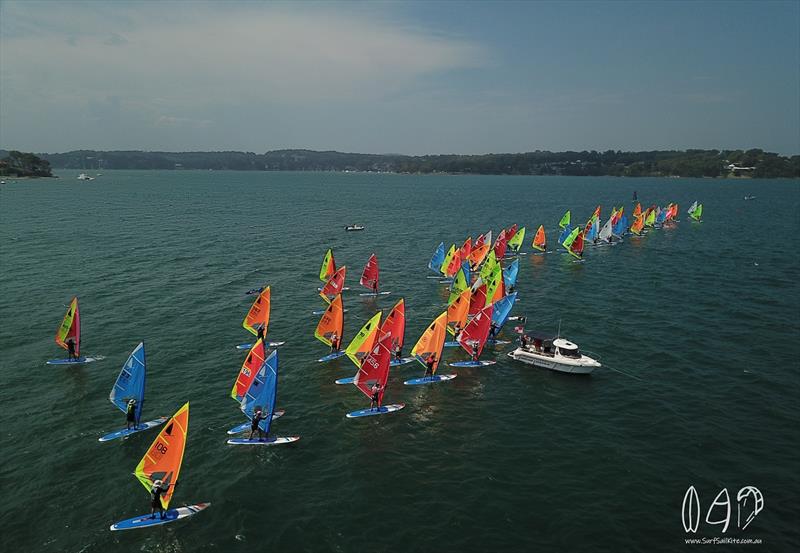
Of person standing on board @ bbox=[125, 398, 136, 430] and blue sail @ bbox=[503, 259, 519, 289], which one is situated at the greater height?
blue sail @ bbox=[503, 259, 519, 289]

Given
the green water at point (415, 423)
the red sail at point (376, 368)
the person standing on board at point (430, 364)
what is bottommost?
the green water at point (415, 423)

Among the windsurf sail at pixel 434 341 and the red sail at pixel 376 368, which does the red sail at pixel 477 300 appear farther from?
the red sail at pixel 376 368

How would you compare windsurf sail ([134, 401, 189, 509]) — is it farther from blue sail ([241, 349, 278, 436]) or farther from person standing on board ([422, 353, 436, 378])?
person standing on board ([422, 353, 436, 378])

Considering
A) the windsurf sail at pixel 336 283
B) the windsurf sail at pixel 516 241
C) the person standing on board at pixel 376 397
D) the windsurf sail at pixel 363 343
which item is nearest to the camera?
the person standing on board at pixel 376 397

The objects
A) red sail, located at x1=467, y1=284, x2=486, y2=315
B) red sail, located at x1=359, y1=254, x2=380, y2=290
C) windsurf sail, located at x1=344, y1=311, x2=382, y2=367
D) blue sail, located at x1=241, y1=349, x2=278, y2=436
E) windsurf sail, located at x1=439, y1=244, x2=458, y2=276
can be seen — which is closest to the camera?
blue sail, located at x1=241, y1=349, x2=278, y2=436

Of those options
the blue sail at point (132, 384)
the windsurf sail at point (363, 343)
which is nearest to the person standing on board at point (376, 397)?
the windsurf sail at point (363, 343)

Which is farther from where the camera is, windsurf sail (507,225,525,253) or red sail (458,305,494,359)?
windsurf sail (507,225,525,253)

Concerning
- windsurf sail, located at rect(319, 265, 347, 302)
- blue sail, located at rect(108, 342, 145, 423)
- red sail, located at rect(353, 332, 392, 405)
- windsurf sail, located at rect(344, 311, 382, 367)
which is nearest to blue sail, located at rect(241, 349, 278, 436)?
red sail, located at rect(353, 332, 392, 405)
